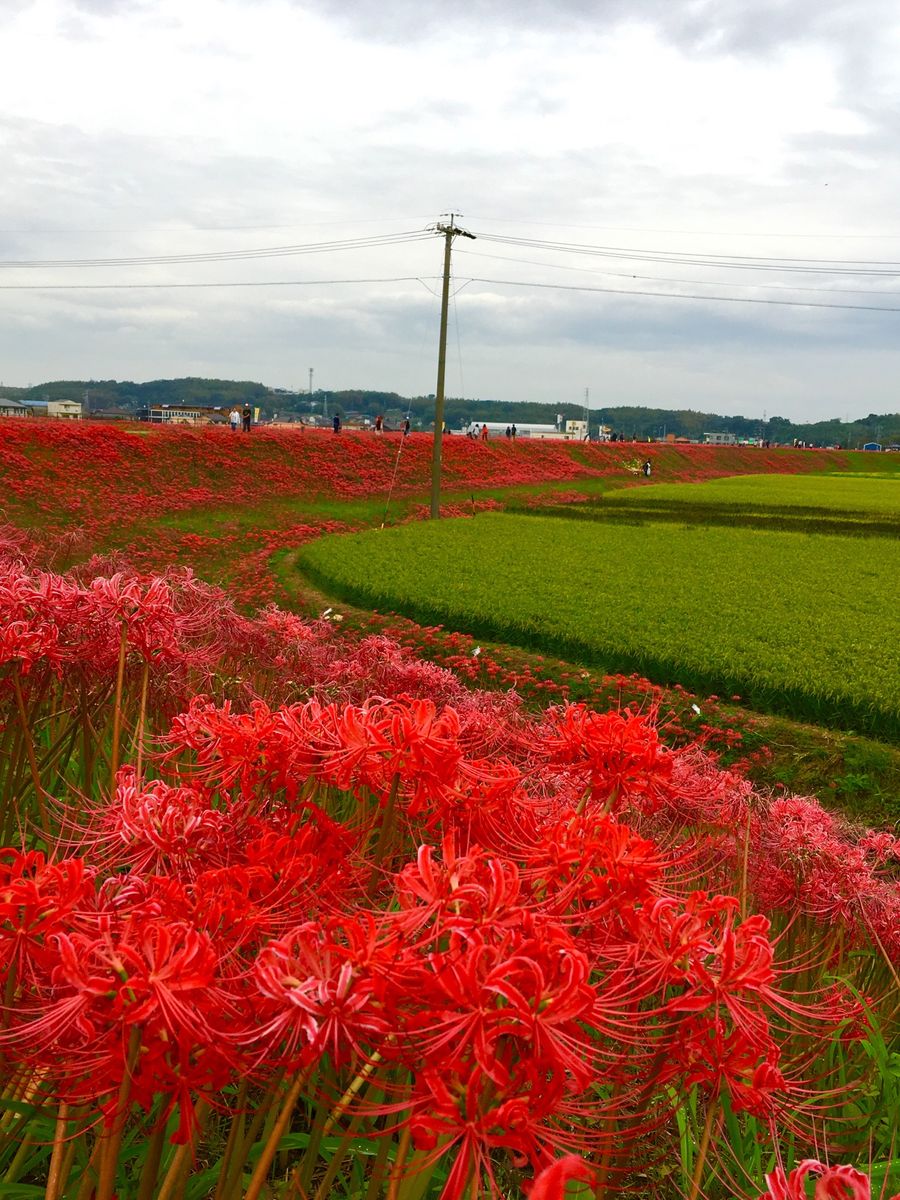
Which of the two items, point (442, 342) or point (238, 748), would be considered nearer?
point (238, 748)

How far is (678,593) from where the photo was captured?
20016 millimetres

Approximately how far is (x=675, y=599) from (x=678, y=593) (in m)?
0.80

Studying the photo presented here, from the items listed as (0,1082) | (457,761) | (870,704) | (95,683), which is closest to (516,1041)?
(457,761)

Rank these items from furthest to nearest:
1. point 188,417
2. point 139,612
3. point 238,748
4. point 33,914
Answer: point 188,417 < point 139,612 < point 238,748 < point 33,914

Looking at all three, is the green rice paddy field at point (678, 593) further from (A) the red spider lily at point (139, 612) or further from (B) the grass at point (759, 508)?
(A) the red spider lily at point (139, 612)

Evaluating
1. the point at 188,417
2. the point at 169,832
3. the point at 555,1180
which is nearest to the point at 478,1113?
the point at 555,1180

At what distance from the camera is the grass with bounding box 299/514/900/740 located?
13523 millimetres

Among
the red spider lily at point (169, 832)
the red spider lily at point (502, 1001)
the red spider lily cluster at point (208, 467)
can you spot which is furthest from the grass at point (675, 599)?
the red spider lily at point (502, 1001)

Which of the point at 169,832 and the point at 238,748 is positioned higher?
the point at 238,748

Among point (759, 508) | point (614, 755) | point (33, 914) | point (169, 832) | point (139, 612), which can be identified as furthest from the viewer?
point (759, 508)

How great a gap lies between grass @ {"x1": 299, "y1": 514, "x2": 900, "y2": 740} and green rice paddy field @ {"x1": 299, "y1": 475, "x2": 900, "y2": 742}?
33mm

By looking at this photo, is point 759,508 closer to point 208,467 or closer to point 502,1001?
point 208,467

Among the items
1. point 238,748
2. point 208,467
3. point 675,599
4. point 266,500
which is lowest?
point 266,500

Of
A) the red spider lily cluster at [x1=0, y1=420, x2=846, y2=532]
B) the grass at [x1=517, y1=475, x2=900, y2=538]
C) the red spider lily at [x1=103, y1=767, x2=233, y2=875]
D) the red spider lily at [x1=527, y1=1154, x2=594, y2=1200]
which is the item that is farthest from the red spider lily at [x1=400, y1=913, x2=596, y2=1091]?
the grass at [x1=517, y1=475, x2=900, y2=538]
